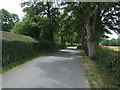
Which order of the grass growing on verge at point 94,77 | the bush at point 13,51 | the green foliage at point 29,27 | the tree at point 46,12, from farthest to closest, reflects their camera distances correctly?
the tree at point 46,12
the green foliage at point 29,27
the bush at point 13,51
the grass growing on verge at point 94,77

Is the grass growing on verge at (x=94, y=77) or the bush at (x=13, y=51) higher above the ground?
the bush at (x=13, y=51)

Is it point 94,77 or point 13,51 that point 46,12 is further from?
point 94,77

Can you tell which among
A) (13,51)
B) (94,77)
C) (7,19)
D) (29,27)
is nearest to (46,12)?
(29,27)

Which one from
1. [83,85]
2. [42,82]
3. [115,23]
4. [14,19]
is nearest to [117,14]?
[115,23]

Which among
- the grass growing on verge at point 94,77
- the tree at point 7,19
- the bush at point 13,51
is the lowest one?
the grass growing on verge at point 94,77

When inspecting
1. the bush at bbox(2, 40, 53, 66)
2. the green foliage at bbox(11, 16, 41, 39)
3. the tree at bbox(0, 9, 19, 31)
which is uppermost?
the tree at bbox(0, 9, 19, 31)

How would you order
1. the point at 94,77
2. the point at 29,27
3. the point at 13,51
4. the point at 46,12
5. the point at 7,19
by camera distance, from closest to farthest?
the point at 94,77 → the point at 13,51 → the point at 29,27 → the point at 46,12 → the point at 7,19

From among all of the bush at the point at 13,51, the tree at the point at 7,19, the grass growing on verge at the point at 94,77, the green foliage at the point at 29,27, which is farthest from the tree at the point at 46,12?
the tree at the point at 7,19

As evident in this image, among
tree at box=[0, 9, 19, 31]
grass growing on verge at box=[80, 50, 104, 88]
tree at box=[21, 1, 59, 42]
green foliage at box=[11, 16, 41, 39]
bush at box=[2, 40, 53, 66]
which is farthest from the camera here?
tree at box=[0, 9, 19, 31]

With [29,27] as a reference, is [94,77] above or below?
below

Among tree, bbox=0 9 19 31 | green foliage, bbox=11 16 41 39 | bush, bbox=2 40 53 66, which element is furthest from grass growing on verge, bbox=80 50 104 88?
tree, bbox=0 9 19 31

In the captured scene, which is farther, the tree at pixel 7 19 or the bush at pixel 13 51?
the tree at pixel 7 19

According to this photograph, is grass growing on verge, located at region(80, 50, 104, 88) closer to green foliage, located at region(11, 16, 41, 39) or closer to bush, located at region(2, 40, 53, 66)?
bush, located at region(2, 40, 53, 66)

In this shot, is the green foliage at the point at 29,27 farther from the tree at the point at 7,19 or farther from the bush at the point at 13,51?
the tree at the point at 7,19
